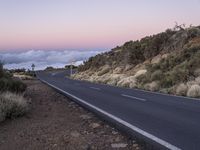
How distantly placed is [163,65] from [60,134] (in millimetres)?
25466

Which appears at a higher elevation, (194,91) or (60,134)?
(194,91)

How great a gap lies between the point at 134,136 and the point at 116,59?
2412 inches

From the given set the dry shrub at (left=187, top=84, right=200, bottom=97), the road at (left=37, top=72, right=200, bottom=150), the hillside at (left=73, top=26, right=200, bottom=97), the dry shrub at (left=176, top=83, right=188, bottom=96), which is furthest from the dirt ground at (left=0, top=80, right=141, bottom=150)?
the hillside at (left=73, top=26, right=200, bottom=97)

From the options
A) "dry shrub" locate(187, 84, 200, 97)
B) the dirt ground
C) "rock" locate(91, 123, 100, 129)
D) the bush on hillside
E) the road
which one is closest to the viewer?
the road

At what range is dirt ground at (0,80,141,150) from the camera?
28.7 ft

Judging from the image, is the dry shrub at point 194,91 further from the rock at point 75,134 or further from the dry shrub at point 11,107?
the rock at point 75,134

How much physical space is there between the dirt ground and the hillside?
10.6m

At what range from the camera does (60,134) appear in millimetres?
10070

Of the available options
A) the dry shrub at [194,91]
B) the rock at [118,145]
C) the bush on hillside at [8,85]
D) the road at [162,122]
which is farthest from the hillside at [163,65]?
the rock at [118,145]

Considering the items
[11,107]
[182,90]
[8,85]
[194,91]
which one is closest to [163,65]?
[182,90]

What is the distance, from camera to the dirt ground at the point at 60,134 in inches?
345

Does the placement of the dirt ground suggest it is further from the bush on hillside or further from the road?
the bush on hillside

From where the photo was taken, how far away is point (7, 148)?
867cm

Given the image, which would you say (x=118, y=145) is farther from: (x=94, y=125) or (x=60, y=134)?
(x=94, y=125)
